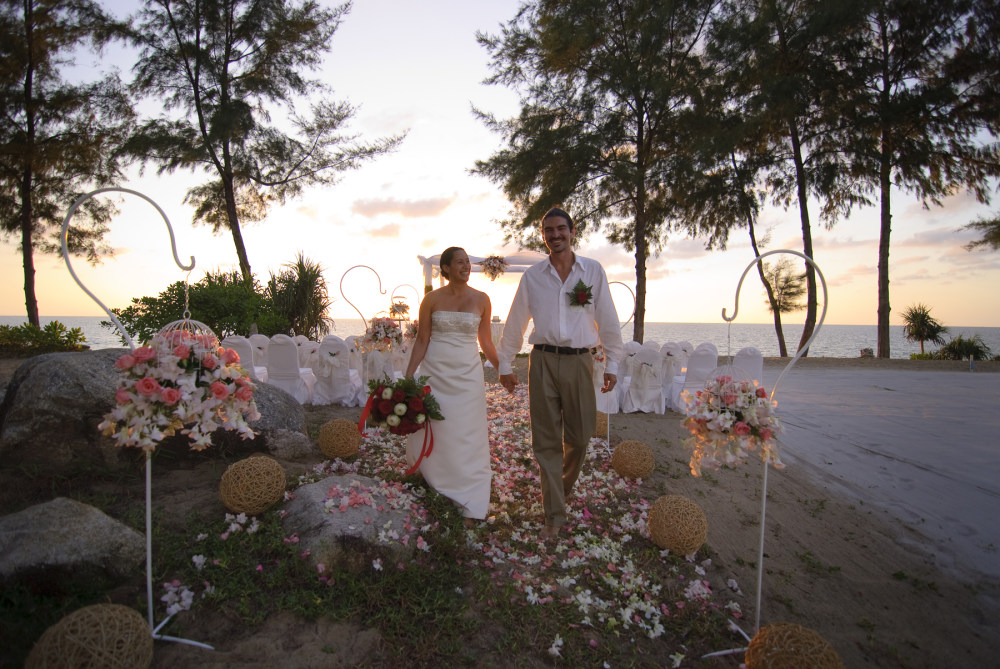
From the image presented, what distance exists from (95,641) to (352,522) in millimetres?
1401

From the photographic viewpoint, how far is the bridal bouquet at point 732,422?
2652 mm

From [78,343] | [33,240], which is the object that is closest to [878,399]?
[78,343]

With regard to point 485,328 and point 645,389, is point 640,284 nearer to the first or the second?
point 645,389

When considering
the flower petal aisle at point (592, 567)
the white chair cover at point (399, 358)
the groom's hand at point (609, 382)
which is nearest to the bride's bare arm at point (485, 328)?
the groom's hand at point (609, 382)

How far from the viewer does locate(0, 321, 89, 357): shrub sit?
11516mm

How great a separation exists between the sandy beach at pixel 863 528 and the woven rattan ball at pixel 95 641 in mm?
291

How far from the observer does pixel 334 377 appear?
27.1 ft

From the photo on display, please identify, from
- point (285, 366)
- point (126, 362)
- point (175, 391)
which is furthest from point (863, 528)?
point (285, 366)

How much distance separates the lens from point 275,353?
777 cm

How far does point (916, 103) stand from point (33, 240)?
2642 cm

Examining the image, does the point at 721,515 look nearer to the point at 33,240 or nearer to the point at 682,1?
the point at 682,1

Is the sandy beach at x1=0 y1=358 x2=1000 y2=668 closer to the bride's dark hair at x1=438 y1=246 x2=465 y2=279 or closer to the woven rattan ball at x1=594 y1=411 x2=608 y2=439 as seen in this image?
the woven rattan ball at x1=594 y1=411 x2=608 y2=439

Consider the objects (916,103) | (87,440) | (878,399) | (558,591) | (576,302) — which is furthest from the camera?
(916,103)

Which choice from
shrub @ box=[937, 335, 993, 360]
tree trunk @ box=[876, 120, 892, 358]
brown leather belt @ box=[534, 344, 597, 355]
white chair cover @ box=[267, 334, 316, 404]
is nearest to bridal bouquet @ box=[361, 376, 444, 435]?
brown leather belt @ box=[534, 344, 597, 355]
